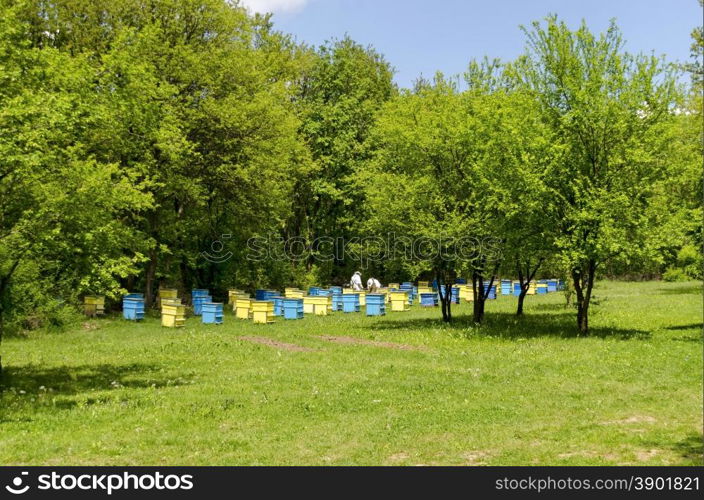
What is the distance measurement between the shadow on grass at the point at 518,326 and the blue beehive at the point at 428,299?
6.94 metres

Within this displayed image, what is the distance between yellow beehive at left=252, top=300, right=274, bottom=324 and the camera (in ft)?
105

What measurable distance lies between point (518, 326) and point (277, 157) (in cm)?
2097

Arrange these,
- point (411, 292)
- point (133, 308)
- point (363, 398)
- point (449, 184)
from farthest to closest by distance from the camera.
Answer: point (411, 292) → point (133, 308) → point (449, 184) → point (363, 398)

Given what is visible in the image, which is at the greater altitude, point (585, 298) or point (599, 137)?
point (599, 137)

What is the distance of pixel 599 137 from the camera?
23.5m

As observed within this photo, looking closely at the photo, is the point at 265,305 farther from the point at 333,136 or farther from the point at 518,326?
the point at 333,136

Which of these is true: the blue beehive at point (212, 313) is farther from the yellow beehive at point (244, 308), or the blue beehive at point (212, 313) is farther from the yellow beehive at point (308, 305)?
the yellow beehive at point (308, 305)

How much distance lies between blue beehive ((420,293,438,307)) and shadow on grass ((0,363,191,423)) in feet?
78.5

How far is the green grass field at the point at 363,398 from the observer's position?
1019 cm

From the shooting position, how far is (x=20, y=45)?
16.2m

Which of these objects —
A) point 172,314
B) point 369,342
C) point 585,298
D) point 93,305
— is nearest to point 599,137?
point 585,298

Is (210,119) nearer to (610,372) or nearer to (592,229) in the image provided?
(592,229)

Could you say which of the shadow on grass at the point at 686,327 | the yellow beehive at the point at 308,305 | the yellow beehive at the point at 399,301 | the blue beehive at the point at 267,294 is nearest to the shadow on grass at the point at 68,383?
the yellow beehive at the point at 308,305

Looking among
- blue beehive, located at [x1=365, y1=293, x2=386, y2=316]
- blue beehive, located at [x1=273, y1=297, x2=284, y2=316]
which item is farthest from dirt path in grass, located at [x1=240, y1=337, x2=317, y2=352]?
blue beehive, located at [x1=365, y1=293, x2=386, y2=316]
